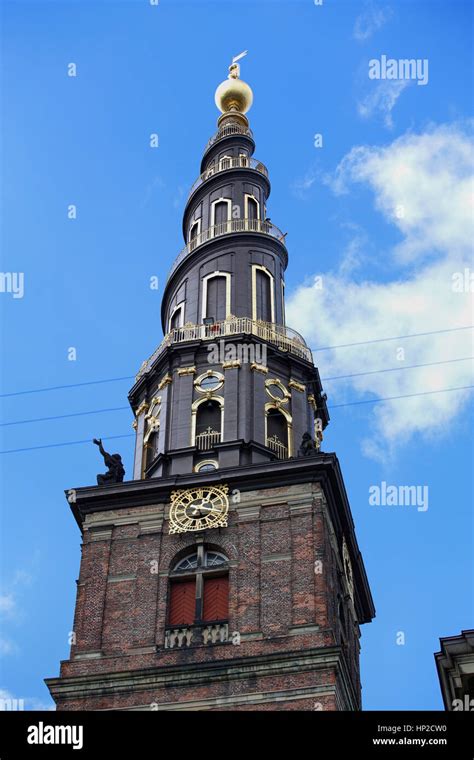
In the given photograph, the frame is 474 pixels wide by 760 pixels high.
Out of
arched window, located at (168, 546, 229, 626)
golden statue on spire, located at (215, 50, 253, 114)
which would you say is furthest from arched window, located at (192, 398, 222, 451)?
golden statue on spire, located at (215, 50, 253, 114)

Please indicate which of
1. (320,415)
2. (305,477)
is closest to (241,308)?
(320,415)

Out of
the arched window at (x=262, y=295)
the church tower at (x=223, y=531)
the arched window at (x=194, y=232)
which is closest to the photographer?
the church tower at (x=223, y=531)

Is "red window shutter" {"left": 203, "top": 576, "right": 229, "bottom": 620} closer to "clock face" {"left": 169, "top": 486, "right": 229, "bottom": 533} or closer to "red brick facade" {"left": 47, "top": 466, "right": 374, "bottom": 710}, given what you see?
"red brick facade" {"left": 47, "top": 466, "right": 374, "bottom": 710}

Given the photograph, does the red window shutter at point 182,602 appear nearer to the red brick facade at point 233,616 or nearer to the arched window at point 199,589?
the arched window at point 199,589

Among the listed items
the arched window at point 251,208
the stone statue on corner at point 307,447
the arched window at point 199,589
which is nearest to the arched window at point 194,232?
the arched window at point 251,208

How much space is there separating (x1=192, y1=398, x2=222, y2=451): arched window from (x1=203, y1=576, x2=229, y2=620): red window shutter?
6.39 m

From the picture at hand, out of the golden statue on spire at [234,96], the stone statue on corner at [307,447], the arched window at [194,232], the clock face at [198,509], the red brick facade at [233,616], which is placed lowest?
the red brick facade at [233,616]

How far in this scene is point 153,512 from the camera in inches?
2143

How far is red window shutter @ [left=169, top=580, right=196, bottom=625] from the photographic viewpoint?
5144 centimetres

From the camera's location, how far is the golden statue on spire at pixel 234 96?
77.9 meters

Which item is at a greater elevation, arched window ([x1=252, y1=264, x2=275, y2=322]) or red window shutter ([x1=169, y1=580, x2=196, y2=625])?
arched window ([x1=252, y1=264, x2=275, y2=322])
